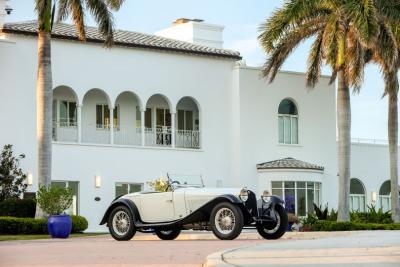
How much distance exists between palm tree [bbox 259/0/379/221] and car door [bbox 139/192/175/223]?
13.9 meters

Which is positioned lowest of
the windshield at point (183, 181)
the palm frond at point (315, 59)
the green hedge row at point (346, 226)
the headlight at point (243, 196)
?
the green hedge row at point (346, 226)

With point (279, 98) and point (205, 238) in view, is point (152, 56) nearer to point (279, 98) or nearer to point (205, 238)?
point (279, 98)

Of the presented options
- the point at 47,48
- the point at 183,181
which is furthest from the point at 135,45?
the point at 183,181

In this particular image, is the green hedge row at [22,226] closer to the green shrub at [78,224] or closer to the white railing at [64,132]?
the green shrub at [78,224]

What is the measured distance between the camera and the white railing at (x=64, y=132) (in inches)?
1544

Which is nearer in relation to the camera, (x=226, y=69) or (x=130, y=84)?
(x=130, y=84)

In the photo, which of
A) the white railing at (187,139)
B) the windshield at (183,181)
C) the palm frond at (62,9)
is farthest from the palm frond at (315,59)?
the windshield at (183,181)

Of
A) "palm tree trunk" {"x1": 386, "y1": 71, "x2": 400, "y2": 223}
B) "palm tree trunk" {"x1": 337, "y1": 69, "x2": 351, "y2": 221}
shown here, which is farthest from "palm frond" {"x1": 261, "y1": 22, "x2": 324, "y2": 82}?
"palm tree trunk" {"x1": 386, "y1": 71, "x2": 400, "y2": 223}

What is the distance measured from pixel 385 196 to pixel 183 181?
96.8 feet

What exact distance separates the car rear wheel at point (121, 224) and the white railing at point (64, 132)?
1722 centimetres

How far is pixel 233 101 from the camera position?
4353 centimetres

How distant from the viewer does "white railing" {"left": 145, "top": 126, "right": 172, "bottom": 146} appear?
42.0 meters

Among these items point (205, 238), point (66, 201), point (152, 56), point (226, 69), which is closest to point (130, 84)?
point (152, 56)

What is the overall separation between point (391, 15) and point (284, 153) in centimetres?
1176
